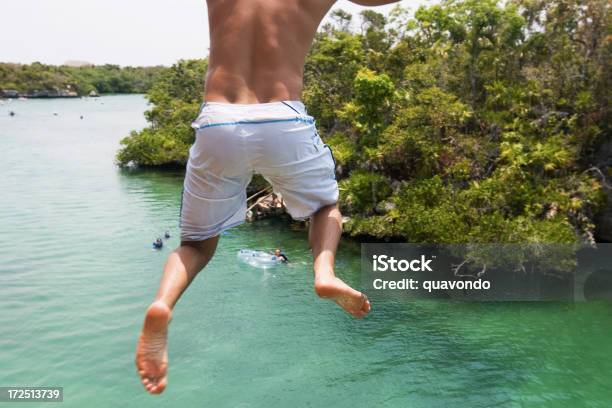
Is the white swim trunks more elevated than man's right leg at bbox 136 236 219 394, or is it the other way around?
the white swim trunks

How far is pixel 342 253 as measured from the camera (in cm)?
2094

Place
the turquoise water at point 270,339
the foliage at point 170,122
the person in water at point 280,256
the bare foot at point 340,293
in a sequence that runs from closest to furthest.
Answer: the bare foot at point 340,293, the turquoise water at point 270,339, the person in water at point 280,256, the foliage at point 170,122

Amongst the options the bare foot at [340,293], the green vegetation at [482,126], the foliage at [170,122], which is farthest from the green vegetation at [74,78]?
the bare foot at [340,293]

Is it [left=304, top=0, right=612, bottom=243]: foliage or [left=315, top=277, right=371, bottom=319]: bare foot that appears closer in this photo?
[left=315, top=277, right=371, bottom=319]: bare foot

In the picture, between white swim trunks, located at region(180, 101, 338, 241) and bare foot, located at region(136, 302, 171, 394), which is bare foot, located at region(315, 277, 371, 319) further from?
bare foot, located at region(136, 302, 171, 394)

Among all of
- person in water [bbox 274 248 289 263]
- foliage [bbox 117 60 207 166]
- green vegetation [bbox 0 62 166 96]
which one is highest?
green vegetation [bbox 0 62 166 96]

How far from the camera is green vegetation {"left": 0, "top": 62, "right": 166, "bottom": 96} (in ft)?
293

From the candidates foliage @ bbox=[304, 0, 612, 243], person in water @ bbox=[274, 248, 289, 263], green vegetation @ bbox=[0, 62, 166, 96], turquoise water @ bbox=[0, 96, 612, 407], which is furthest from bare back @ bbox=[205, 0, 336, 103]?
green vegetation @ bbox=[0, 62, 166, 96]

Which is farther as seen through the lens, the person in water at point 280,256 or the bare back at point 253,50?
the person in water at point 280,256

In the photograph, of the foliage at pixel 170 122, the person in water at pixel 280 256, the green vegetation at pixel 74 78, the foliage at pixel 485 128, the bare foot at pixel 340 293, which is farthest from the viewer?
the green vegetation at pixel 74 78

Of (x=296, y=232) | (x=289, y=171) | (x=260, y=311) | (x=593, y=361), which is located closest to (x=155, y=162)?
(x=296, y=232)

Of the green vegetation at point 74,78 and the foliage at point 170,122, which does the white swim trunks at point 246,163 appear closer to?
the foliage at point 170,122

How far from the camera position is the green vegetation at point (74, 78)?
89312 mm

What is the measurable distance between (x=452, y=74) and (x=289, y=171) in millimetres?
18342
